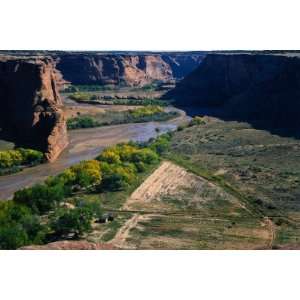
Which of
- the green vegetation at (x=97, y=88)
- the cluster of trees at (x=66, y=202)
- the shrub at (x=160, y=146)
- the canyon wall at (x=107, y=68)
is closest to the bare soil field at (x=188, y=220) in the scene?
the cluster of trees at (x=66, y=202)

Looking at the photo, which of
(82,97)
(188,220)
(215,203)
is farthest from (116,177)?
(82,97)

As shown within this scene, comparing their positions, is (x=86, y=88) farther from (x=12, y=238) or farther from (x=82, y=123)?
(x=12, y=238)

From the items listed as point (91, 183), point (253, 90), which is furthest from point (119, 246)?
point (253, 90)

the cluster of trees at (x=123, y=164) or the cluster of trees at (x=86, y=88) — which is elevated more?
the cluster of trees at (x=86, y=88)

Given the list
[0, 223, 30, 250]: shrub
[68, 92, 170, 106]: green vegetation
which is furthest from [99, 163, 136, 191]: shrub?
[68, 92, 170, 106]: green vegetation

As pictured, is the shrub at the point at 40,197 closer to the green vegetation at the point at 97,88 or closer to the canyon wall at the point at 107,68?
the canyon wall at the point at 107,68
